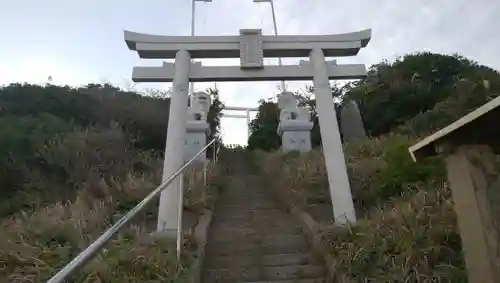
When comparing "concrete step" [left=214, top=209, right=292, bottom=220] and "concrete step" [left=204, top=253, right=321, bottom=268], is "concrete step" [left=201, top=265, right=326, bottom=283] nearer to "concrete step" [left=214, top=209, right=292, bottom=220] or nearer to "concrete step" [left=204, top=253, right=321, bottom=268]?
"concrete step" [left=204, top=253, right=321, bottom=268]

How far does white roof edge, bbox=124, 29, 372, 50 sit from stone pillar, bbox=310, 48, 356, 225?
0.91 ft

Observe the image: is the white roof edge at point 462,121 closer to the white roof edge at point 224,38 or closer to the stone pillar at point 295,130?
the white roof edge at point 224,38

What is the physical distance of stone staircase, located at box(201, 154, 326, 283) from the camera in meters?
4.27

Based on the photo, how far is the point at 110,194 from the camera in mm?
6707

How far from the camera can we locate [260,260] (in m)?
4.61

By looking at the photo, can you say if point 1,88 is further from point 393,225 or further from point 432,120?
point 393,225

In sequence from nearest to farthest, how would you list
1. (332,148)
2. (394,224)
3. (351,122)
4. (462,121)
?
(462,121) < (394,224) < (332,148) < (351,122)

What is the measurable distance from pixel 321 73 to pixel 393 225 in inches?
107

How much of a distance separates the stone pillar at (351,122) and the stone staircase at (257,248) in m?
5.38

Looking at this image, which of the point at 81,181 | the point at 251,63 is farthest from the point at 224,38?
the point at 81,181

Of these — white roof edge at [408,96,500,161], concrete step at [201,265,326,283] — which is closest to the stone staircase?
concrete step at [201,265,326,283]

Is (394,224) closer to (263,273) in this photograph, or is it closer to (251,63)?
(263,273)

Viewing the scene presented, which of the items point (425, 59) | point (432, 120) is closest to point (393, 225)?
point (432, 120)

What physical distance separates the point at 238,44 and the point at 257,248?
9.39 feet
